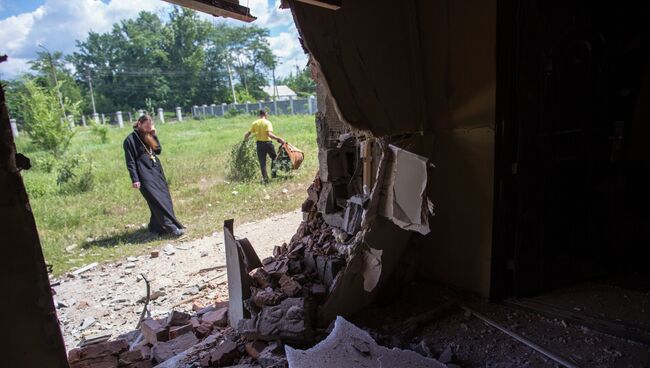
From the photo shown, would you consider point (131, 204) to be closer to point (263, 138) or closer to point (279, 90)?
point (263, 138)

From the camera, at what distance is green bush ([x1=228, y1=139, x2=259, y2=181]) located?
8.62 meters

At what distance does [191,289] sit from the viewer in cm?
417

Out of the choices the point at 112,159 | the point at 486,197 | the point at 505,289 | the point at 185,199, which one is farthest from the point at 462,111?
the point at 112,159

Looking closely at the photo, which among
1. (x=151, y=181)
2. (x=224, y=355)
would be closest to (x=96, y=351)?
(x=224, y=355)

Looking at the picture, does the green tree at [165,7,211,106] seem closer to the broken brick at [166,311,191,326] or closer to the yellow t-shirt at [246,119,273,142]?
the yellow t-shirt at [246,119,273,142]

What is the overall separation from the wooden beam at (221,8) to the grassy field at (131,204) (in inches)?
171

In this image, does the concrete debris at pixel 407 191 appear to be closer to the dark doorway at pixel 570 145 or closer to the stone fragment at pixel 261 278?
the dark doorway at pixel 570 145

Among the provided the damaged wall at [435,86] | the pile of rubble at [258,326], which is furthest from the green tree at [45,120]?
the damaged wall at [435,86]

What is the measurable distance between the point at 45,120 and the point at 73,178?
10.7 ft

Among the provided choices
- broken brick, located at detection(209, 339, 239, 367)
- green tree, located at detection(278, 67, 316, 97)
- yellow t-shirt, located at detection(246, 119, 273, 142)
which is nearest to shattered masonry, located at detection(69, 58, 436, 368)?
broken brick, located at detection(209, 339, 239, 367)

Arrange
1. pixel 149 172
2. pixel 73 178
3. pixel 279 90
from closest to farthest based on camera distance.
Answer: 1. pixel 149 172
2. pixel 73 178
3. pixel 279 90

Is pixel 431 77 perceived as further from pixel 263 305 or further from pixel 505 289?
pixel 263 305

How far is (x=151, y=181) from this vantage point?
5461mm

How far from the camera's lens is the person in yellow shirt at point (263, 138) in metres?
7.86
